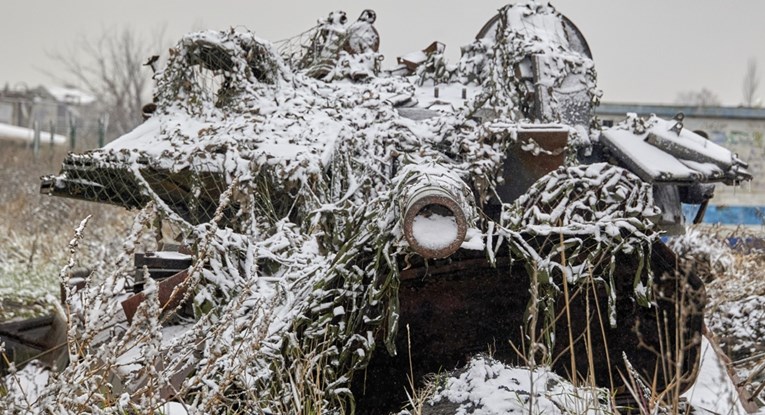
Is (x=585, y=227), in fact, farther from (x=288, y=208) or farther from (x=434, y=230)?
(x=288, y=208)

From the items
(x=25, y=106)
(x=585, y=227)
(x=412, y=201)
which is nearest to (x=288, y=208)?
(x=412, y=201)

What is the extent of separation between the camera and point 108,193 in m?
6.06

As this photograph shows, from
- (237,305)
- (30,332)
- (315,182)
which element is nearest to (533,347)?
(237,305)

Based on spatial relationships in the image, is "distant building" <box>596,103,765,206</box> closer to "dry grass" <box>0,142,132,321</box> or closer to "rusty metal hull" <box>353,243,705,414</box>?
"dry grass" <box>0,142,132,321</box>

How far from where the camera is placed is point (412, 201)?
11.3 feet

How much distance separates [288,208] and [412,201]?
200cm

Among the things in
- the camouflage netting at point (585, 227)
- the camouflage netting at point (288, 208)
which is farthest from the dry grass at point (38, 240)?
the camouflage netting at point (585, 227)

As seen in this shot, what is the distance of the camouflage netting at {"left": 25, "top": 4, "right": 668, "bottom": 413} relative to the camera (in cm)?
345

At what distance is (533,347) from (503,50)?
423 cm

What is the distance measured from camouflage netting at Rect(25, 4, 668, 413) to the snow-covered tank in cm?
2

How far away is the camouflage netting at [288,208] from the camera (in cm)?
345

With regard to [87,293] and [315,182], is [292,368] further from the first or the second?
[315,182]

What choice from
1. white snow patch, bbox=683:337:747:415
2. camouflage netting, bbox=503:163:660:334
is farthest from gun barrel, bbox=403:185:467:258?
white snow patch, bbox=683:337:747:415

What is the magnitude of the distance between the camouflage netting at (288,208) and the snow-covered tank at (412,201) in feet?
0.06
